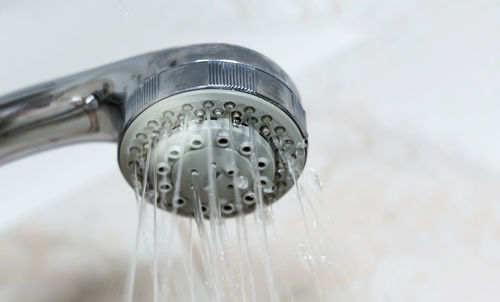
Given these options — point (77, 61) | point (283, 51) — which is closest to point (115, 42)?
point (77, 61)

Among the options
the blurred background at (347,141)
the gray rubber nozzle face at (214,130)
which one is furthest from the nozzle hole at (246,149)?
the blurred background at (347,141)

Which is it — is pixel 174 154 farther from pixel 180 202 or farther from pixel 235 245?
pixel 235 245

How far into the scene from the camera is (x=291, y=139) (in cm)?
46

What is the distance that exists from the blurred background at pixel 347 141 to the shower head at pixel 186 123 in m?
0.18

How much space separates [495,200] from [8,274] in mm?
541

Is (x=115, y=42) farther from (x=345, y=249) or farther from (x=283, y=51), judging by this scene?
(x=345, y=249)

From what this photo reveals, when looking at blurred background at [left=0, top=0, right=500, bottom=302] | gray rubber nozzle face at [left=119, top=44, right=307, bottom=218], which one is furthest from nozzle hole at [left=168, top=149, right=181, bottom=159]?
blurred background at [left=0, top=0, right=500, bottom=302]

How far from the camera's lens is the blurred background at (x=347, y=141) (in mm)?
644

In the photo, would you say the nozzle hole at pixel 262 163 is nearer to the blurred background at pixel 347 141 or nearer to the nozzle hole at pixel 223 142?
the nozzle hole at pixel 223 142

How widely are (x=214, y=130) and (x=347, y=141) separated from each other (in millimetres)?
410

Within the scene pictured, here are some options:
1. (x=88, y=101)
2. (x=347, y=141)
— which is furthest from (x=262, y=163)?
(x=347, y=141)

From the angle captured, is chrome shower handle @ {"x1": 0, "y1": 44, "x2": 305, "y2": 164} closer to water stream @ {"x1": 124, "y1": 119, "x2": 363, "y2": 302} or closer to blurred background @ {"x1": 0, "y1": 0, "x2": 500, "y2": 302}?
water stream @ {"x1": 124, "y1": 119, "x2": 363, "y2": 302}

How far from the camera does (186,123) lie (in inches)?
17.7

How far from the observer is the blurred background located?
2.11 ft
